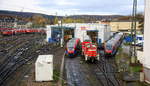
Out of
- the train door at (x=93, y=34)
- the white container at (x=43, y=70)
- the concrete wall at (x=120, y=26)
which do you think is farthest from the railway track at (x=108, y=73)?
the concrete wall at (x=120, y=26)

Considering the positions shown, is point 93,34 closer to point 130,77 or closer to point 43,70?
point 130,77

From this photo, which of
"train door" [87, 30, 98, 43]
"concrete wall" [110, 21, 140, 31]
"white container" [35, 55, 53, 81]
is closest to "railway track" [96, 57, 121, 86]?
"white container" [35, 55, 53, 81]

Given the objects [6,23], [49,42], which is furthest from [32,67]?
[6,23]

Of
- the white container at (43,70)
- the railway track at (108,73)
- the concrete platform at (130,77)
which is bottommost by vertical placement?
the railway track at (108,73)

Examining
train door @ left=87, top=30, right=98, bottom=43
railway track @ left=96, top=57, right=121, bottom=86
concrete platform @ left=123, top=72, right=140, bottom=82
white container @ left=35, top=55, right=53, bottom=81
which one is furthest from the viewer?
train door @ left=87, top=30, right=98, bottom=43

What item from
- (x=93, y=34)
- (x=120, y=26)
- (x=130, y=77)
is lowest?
(x=130, y=77)

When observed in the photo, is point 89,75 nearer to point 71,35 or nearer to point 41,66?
point 41,66

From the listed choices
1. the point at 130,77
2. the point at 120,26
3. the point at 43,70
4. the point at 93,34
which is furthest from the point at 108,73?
the point at 120,26

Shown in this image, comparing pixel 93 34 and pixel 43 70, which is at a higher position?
pixel 93 34

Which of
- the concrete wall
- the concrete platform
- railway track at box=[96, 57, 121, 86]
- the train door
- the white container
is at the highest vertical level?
the concrete wall

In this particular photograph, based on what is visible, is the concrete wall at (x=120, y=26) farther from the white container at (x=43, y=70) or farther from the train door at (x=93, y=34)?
the white container at (x=43, y=70)

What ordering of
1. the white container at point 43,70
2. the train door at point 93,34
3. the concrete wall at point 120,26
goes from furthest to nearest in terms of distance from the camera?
the concrete wall at point 120,26
the train door at point 93,34
the white container at point 43,70

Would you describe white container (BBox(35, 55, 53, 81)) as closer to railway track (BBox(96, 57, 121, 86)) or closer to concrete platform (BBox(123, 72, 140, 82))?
railway track (BBox(96, 57, 121, 86))

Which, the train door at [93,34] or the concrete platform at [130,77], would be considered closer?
the concrete platform at [130,77]
